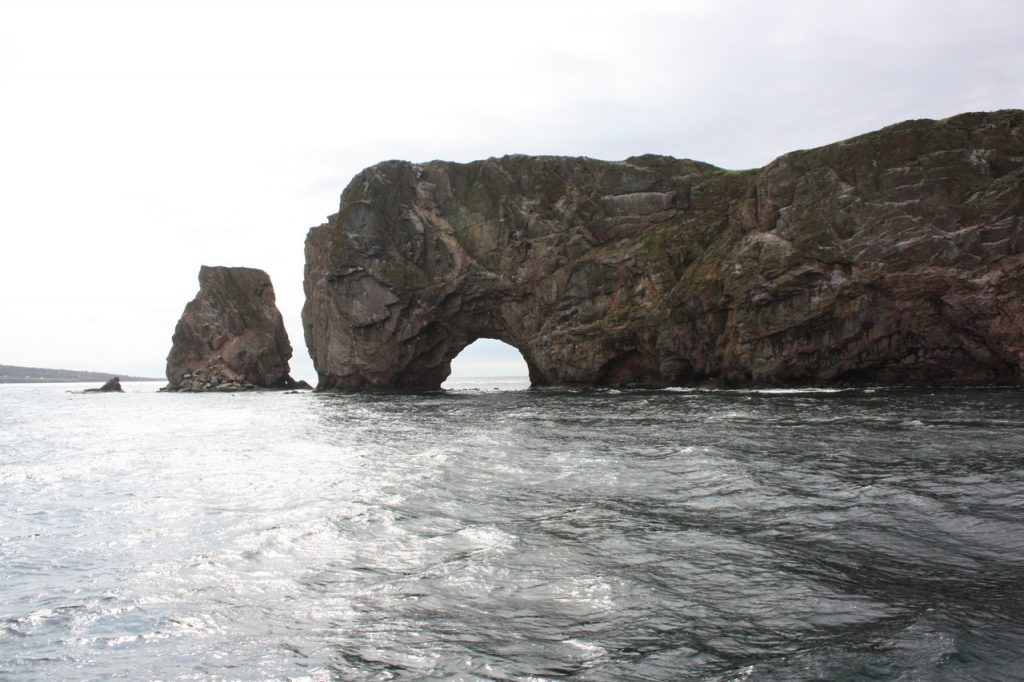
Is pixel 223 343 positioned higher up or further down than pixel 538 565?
higher up

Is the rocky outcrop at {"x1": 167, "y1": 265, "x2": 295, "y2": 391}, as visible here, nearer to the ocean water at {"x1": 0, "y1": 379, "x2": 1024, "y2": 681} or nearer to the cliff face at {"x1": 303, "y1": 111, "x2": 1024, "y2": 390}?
the cliff face at {"x1": 303, "y1": 111, "x2": 1024, "y2": 390}

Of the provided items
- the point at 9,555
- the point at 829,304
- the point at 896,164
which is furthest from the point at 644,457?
the point at 896,164

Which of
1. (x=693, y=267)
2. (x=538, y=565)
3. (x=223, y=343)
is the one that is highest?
(x=693, y=267)

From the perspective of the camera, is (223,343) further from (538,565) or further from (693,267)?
(538,565)

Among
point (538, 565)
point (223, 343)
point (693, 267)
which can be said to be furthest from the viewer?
point (223, 343)

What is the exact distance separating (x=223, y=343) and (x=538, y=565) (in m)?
102

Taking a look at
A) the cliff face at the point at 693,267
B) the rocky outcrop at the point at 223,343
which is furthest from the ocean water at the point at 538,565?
the rocky outcrop at the point at 223,343

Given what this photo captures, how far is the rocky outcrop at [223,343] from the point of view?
328ft

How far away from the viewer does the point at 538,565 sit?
29.6 ft

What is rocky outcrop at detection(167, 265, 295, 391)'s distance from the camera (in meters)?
99.9

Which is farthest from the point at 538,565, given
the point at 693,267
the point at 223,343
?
the point at 223,343

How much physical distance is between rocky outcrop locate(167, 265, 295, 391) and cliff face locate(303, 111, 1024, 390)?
17.2m

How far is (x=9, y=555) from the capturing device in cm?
1030

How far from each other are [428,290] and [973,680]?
2642 inches
